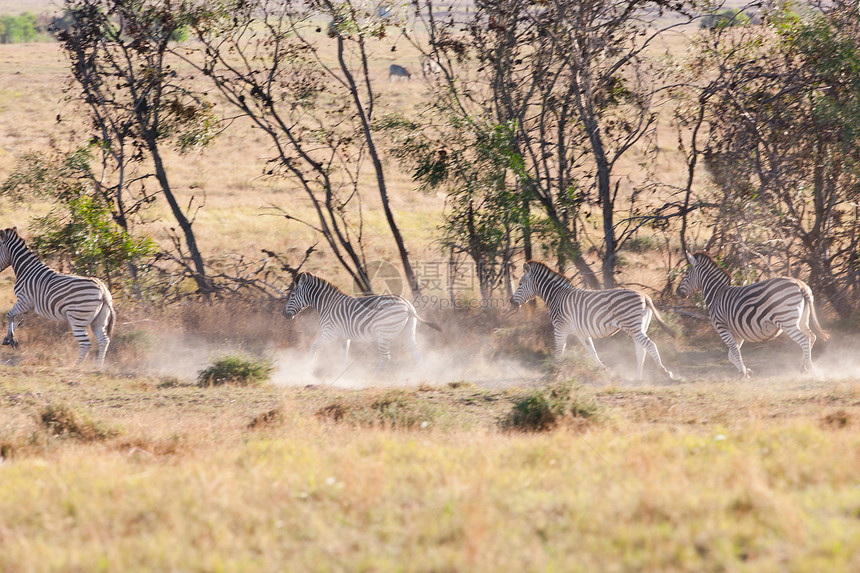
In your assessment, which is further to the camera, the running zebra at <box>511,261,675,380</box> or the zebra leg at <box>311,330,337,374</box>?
the zebra leg at <box>311,330,337,374</box>

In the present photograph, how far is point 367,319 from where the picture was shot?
1308cm

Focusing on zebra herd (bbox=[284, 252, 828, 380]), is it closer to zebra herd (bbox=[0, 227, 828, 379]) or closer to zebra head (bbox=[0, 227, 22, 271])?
zebra herd (bbox=[0, 227, 828, 379])

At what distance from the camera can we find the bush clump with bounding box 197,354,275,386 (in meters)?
11.7

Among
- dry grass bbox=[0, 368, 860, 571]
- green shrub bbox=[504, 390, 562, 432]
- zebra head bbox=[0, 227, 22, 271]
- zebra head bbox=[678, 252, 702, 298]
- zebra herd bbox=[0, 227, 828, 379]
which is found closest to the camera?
dry grass bbox=[0, 368, 860, 571]

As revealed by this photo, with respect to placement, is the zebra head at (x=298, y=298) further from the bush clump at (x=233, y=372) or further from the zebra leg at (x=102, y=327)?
the zebra leg at (x=102, y=327)

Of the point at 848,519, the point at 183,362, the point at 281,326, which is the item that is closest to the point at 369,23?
the point at 281,326

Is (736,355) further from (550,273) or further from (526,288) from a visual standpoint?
(526,288)

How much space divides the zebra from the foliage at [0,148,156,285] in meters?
11.3

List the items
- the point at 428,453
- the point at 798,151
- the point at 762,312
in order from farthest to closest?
the point at 798,151 → the point at 762,312 → the point at 428,453

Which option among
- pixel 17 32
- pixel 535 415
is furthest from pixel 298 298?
pixel 17 32

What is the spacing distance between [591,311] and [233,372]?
20.0 feet

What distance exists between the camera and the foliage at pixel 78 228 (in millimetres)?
15062

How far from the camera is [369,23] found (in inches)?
589

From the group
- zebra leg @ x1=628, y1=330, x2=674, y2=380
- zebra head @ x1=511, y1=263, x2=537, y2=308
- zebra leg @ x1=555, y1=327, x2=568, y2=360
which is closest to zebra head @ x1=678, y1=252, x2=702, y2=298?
zebra leg @ x1=628, y1=330, x2=674, y2=380
